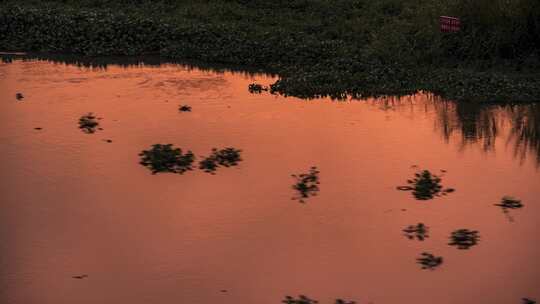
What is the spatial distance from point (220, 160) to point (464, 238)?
13.2 feet

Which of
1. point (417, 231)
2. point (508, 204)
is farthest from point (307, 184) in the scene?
point (508, 204)

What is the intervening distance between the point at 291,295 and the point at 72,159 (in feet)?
17.4

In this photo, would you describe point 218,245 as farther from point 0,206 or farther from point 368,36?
point 368,36

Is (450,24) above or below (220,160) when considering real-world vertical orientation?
above

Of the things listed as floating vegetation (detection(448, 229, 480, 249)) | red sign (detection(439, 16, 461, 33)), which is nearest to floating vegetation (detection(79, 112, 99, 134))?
floating vegetation (detection(448, 229, 480, 249))

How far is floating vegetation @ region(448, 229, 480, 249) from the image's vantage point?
414 inches

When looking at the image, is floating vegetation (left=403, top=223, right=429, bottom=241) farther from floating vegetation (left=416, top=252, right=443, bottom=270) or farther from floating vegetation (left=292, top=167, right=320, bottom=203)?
floating vegetation (left=292, top=167, right=320, bottom=203)

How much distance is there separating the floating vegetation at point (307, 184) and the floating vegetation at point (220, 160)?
104 cm

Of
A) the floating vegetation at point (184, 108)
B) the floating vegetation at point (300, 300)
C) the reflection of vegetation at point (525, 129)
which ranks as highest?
the floating vegetation at point (184, 108)

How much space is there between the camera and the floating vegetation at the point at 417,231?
10.7m

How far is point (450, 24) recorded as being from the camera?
756 inches

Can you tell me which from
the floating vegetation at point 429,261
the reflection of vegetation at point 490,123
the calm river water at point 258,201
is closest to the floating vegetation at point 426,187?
the calm river water at point 258,201

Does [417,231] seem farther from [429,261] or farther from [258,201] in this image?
[258,201]

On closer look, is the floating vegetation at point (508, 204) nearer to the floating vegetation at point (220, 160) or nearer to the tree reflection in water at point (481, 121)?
the tree reflection in water at point (481, 121)
